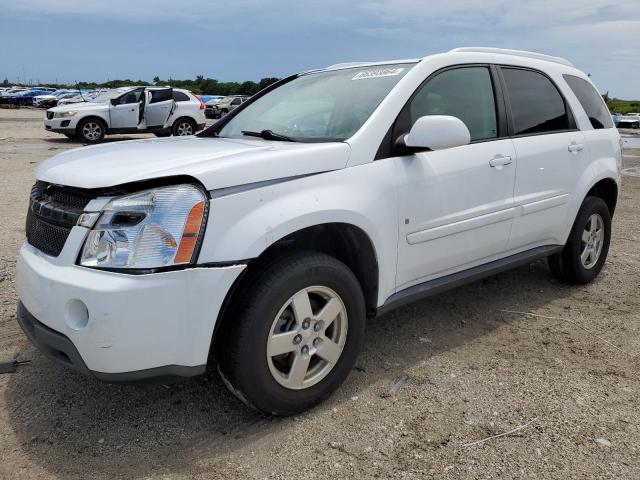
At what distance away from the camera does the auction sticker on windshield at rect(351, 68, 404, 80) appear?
10.8ft

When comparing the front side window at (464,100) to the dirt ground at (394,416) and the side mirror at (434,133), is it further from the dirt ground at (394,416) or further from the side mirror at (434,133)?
the dirt ground at (394,416)

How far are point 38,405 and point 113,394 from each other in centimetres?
35

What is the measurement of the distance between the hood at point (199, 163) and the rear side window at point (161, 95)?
560 inches

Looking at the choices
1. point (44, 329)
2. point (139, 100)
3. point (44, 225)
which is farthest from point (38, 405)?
point (139, 100)

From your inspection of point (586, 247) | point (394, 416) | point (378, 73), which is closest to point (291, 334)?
point (394, 416)

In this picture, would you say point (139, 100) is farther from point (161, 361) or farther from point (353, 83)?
point (161, 361)

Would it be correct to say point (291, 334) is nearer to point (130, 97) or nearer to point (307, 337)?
point (307, 337)

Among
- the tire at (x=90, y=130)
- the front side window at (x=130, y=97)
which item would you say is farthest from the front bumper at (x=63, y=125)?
the front side window at (x=130, y=97)

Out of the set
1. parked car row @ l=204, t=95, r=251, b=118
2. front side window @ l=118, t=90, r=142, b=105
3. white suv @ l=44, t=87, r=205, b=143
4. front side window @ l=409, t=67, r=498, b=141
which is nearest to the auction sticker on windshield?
front side window @ l=409, t=67, r=498, b=141

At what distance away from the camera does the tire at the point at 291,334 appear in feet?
7.91

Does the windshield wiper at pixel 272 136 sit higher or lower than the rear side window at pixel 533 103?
A: lower

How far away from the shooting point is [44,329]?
7.80ft

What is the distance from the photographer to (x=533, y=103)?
3.97 metres

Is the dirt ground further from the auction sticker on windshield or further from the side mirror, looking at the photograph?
the auction sticker on windshield
